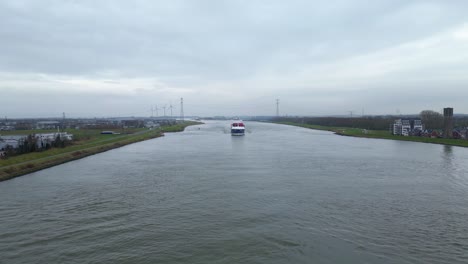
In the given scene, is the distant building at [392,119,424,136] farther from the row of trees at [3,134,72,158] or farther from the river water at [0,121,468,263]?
the row of trees at [3,134,72,158]

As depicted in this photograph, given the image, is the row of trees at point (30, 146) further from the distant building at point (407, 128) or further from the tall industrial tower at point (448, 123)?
the tall industrial tower at point (448, 123)

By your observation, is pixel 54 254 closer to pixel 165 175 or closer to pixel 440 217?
pixel 165 175

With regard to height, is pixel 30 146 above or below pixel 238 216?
above

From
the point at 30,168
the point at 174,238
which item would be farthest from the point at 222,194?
the point at 30,168

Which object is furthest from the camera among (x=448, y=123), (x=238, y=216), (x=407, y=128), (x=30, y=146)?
(x=407, y=128)

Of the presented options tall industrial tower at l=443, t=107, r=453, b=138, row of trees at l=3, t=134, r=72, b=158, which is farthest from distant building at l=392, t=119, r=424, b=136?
row of trees at l=3, t=134, r=72, b=158

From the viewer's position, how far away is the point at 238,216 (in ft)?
20.1

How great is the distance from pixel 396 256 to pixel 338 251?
76 centimetres

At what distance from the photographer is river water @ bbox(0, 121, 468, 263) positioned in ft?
15.3

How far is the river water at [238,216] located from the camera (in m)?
4.67

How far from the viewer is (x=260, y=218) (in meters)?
6.02

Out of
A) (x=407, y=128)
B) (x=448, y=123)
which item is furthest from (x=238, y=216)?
(x=407, y=128)

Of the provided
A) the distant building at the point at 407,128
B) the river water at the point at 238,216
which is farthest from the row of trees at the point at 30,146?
the distant building at the point at 407,128

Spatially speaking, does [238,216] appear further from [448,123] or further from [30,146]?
[448,123]
